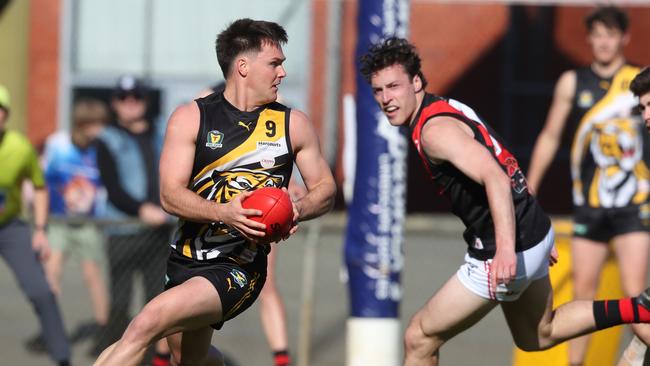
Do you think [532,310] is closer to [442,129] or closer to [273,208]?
[442,129]

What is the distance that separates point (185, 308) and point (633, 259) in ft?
11.7

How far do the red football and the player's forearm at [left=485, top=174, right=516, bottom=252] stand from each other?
0.97 meters

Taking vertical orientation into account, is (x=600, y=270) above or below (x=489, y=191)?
below

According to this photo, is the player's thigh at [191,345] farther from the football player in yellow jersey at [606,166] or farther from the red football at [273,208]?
the football player in yellow jersey at [606,166]

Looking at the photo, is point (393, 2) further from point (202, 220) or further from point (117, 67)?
point (117, 67)

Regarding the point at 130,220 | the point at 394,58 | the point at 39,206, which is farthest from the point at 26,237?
the point at 394,58

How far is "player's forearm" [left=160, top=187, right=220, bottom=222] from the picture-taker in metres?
5.45

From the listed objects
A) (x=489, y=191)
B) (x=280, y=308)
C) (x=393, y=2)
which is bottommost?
(x=280, y=308)

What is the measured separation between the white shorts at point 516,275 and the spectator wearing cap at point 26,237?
11.5 feet

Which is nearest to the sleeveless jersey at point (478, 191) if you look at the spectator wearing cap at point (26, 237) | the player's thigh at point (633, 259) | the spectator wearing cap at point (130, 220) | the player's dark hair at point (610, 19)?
the player's thigh at point (633, 259)

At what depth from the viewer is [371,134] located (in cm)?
770

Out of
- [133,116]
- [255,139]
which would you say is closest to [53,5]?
[133,116]

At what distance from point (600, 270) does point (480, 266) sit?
7.33ft

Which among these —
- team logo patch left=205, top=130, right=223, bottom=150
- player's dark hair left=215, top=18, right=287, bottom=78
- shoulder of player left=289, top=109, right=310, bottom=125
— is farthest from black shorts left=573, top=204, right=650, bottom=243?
team logo patch left=205, top=130, right=223, bottom=150
